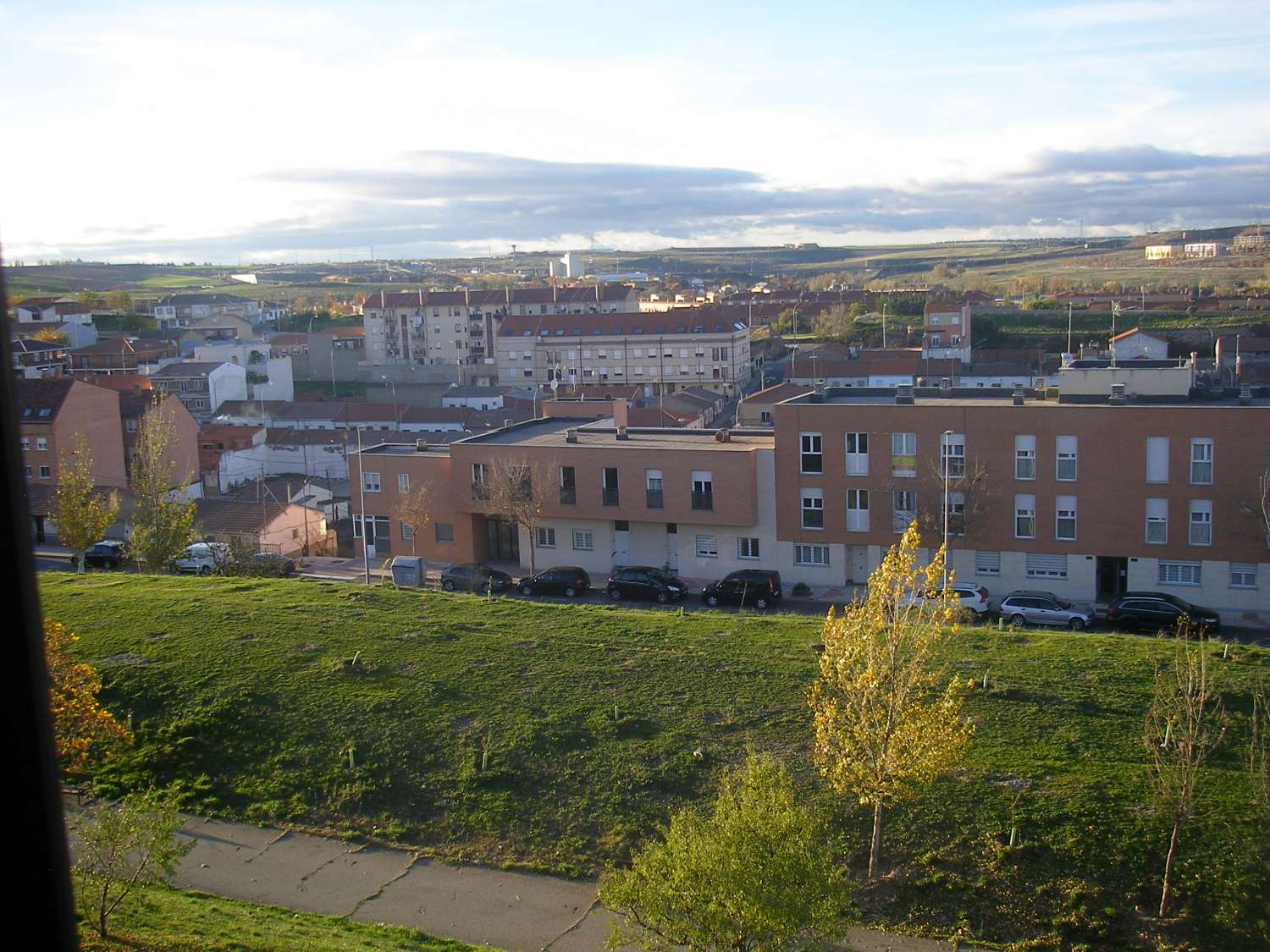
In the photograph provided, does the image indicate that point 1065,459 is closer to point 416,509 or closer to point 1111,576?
point 1111,576

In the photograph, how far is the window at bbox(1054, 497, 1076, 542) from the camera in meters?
21.1

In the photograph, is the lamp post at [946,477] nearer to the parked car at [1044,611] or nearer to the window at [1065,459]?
the parked car at [1044,611]

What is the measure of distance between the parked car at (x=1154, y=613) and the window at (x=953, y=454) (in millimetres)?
4038

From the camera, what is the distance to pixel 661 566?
24125 millimetres

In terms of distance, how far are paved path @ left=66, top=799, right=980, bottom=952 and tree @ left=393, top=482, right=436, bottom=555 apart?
14113mm

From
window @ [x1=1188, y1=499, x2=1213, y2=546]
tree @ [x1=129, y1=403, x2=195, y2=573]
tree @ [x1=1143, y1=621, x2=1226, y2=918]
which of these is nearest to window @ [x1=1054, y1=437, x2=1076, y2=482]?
window @ [x1=1188, y1=499, x2=1213, y2=546]

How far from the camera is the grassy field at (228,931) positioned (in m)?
7.37

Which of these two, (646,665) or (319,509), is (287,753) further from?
(319,509)

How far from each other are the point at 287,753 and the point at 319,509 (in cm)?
1739

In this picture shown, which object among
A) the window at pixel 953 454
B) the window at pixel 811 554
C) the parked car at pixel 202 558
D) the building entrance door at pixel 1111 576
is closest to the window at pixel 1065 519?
the building entrance door at pixel 1111 576

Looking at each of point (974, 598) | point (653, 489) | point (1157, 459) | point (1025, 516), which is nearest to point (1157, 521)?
point (1157, 459)

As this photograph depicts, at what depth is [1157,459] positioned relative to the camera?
2048cm

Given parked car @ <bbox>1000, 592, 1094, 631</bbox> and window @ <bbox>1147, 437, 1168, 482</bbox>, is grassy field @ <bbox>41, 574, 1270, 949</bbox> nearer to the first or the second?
parked car @ <bbox>1000, 592, 1094, 631</bbox>

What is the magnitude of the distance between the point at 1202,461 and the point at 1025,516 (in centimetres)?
316
